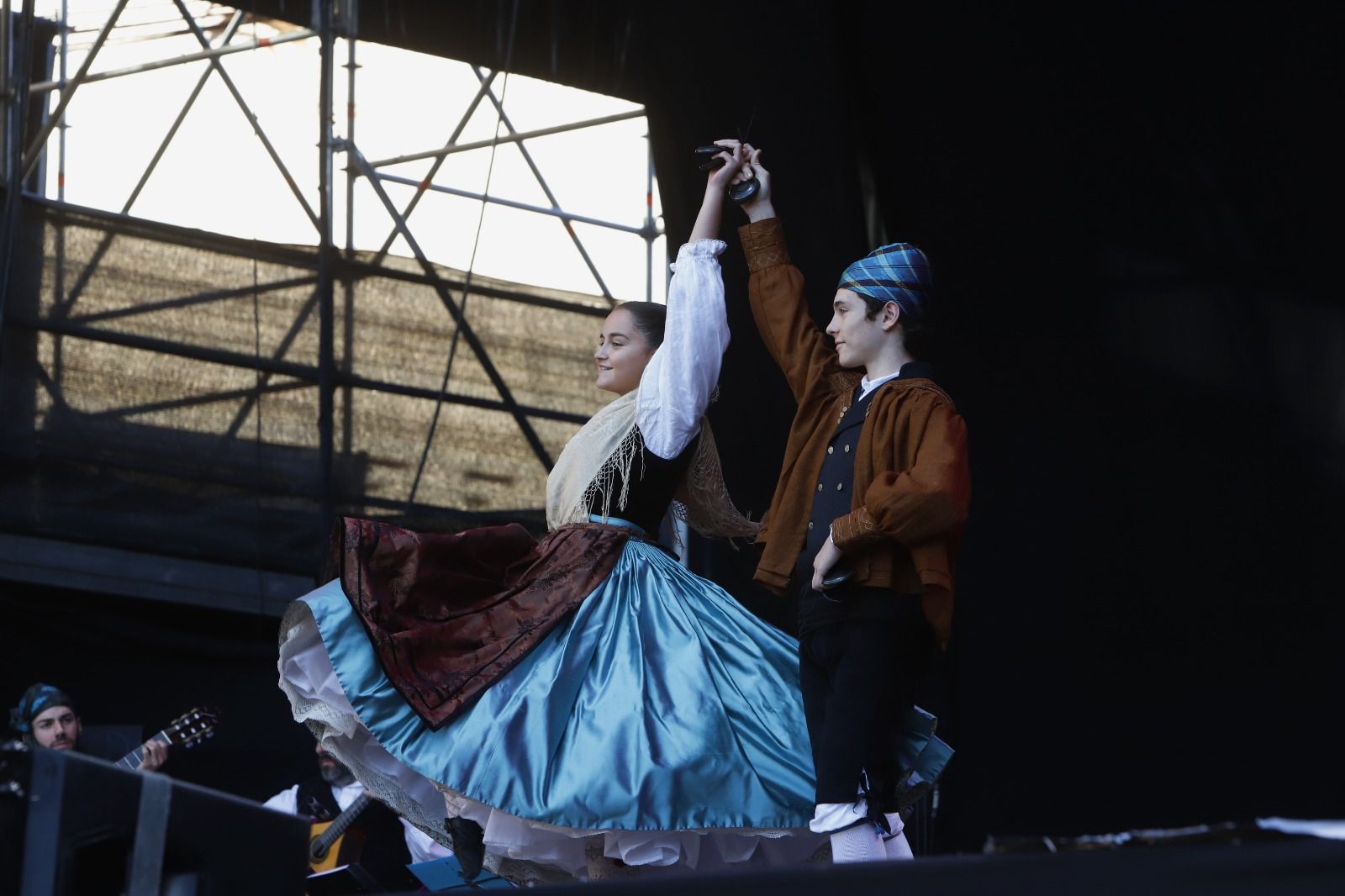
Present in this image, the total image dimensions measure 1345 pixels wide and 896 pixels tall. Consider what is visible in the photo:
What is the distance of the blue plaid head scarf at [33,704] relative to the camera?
4.45 m

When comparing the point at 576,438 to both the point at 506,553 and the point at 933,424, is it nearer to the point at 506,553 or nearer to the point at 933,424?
the point at 506,553

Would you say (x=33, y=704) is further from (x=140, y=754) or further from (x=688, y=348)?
(x=688, y=348)

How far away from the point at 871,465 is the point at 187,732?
2847 millimetres

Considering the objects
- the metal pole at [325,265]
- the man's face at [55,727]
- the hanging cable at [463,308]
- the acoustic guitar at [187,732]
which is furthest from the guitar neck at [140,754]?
the hanging cable at [463,308]

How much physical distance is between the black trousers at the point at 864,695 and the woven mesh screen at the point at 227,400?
10.3 ft

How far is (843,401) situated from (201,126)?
3.86 m

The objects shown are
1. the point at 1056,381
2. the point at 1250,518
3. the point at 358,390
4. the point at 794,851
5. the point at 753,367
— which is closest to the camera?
the point at 794,851

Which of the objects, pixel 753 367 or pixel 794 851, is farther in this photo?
pixel 753 367

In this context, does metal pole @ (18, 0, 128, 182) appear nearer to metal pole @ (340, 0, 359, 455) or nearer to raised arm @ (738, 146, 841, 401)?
metal pole @ (340, 0, 359, 455)

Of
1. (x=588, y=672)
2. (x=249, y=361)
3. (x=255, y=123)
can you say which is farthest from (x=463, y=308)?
(x=588, y=672)

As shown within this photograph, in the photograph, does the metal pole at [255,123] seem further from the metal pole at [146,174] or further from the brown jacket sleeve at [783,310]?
the brown jacket sleeve at [783,310]

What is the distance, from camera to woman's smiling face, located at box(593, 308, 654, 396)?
9.68ft

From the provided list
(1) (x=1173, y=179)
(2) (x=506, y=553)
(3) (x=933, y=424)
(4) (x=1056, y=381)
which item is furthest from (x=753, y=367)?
(3) (x=933, y=424)

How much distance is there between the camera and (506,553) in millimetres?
2777
